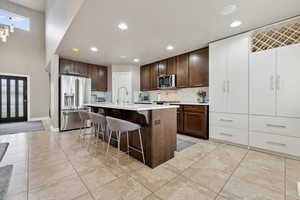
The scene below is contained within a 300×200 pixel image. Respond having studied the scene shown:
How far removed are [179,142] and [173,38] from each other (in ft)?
7.95

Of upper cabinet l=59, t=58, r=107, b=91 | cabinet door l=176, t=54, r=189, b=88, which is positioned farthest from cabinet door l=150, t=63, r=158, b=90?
upper cabinet l=59, t=58, r=107, b=91

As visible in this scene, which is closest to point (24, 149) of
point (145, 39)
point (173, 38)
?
point (145, 39)

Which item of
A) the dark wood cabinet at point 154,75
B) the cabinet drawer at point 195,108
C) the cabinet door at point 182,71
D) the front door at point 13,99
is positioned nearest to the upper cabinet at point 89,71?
the dark wood cabinet at point 154,75

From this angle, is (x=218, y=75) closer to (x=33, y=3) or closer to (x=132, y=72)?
(x=132, y=72)

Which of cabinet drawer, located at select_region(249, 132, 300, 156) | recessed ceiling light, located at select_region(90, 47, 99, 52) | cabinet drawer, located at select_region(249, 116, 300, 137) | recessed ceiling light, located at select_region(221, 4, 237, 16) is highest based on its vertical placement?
recessed ceiling light, located at select_region(90, 47, 99, 52)

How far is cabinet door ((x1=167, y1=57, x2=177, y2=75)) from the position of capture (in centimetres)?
420

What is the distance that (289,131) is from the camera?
221cm

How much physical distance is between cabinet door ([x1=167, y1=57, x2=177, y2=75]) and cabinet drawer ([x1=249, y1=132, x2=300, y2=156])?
2.64 metres

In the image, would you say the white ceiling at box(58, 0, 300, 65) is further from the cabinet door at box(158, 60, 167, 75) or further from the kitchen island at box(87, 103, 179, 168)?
the kitchen island at box(87, 103, 179, 168)

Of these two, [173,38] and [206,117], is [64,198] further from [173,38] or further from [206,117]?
[173,38]

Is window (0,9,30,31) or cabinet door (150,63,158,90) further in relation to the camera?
window (0,9,30,31)

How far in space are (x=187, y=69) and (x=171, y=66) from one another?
2.12ft

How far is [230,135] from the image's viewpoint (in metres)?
2.84

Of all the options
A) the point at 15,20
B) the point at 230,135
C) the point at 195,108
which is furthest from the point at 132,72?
the point at 15,20
